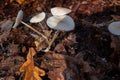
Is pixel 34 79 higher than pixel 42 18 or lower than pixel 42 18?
lower

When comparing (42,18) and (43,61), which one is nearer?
(43,61)

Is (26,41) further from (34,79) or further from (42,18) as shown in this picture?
(34,79)

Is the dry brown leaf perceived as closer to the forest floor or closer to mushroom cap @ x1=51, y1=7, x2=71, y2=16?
the forest floor

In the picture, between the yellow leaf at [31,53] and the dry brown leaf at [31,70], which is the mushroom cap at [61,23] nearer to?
the yellow leaf at [31,53]

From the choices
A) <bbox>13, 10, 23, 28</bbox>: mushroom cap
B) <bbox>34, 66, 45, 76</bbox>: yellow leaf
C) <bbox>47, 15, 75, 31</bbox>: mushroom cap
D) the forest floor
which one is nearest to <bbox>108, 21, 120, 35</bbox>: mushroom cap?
the forest floor

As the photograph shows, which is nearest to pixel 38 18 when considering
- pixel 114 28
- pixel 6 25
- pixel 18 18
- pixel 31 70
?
pixel 18 18

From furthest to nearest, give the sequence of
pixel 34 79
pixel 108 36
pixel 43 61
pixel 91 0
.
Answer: pixel 91 0 < pixel 108 36 < pixel 43 61 < pixel 34 79

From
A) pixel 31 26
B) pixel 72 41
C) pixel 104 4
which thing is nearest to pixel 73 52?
pixel 72 41
